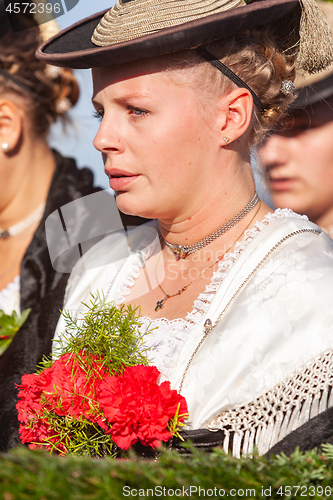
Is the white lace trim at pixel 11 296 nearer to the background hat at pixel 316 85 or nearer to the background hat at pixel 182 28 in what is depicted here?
the background hat at pixel 182 28

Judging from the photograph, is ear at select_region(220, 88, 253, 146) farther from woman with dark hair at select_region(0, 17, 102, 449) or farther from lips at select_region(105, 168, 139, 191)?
woman with dark hair at select_region(0, 17, 102, 449)

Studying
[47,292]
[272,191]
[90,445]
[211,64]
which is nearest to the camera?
[90,445]

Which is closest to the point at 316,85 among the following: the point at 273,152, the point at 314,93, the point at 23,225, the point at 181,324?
the point at 314,93

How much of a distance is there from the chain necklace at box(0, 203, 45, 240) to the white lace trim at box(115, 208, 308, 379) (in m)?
0.99

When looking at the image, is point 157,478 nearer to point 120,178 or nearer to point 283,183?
point 120,178

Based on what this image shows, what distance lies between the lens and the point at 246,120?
122cm

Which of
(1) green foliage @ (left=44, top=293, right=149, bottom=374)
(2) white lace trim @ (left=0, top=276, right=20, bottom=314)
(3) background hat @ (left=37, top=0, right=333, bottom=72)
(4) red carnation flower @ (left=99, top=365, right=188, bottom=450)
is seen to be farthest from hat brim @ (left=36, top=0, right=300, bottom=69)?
(2) white lace trim @ (left=0, top=276, right=20, bottom=314)

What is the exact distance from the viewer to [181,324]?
1.15 m

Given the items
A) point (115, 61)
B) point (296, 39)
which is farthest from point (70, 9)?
point (296, 39)

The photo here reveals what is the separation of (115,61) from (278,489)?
978 mm

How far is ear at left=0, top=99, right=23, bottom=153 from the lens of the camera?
2.00 meters

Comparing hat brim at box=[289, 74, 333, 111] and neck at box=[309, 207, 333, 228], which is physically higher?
hat brim at box=[289, 74, 333, 111]

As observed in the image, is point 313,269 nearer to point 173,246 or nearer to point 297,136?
point 173,246

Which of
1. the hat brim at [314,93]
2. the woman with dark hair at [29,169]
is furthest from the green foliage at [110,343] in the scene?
the hat brim at [314,93]
